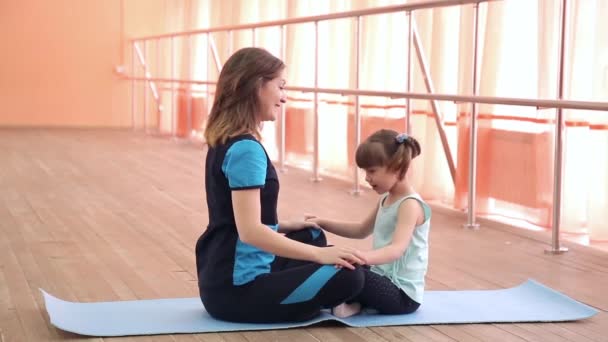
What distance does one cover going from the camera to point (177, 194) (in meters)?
4.40

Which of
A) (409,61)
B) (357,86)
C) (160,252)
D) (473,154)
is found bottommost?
(160,252)

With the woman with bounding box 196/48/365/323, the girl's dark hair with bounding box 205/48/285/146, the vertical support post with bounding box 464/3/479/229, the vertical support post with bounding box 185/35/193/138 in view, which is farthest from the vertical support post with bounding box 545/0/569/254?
the vertical support post with bounding box 185/35/193/138

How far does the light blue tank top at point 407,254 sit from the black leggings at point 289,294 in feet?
0.49

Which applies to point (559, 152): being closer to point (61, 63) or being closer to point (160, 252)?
point (160, 252)

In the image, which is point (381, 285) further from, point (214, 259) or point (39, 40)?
point (39, 40)

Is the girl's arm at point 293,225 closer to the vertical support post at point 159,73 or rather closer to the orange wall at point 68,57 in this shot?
the vertical support post at point 159,73

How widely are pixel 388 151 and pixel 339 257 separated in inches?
10.3

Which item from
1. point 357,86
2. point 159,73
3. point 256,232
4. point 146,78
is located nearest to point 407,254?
point 256,232

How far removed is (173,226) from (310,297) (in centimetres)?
153

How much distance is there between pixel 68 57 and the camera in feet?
30.9

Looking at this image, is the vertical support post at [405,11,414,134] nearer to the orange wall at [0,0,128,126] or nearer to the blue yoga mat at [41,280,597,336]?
the blue yoga mat at [41,280,597,336]

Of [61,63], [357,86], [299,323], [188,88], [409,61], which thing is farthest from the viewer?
[61,63]

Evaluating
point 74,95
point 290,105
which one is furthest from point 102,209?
point 74,95

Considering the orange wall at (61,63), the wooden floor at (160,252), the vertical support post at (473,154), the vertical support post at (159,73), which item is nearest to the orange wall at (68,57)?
the orange wall at (61,63)
